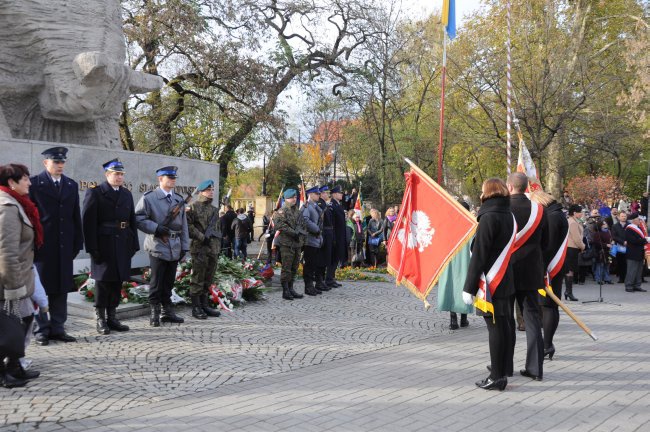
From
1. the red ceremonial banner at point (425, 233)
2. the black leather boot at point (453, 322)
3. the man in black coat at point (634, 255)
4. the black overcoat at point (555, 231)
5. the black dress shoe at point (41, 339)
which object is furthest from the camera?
Result: the man in black coat at point (634, 255)

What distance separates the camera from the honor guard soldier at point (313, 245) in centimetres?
1123

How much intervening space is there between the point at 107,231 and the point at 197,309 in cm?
182

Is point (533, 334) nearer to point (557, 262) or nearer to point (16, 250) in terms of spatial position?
point (557, 262)

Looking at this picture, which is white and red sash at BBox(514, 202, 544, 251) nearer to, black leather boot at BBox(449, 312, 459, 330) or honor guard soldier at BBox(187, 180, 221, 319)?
black leather boot at BBox(449, 312, 459, 330)

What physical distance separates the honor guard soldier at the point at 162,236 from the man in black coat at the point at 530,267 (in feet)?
13.7

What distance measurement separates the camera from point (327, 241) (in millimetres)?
11969

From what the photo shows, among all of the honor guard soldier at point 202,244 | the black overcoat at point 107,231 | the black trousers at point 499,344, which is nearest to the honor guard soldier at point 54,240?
the black overcoat at point 107,231

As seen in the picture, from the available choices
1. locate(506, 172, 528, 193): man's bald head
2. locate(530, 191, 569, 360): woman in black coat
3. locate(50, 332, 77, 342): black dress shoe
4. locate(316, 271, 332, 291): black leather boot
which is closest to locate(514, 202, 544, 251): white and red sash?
locate(506, 172, 528, 193): man's bald head

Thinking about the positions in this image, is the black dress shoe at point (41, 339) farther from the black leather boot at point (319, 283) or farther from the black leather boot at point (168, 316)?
the black leather boot at point (319, 283)

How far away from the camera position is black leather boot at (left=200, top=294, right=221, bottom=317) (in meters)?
8.51

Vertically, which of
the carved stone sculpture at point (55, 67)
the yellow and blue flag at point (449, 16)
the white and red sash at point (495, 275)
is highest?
the yellow and blue flag at point (449, 16)

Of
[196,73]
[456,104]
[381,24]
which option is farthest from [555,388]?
[456,104]

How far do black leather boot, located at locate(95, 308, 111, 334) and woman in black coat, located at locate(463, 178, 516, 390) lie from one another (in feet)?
14.0

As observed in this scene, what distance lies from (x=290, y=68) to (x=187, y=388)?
2103cm
